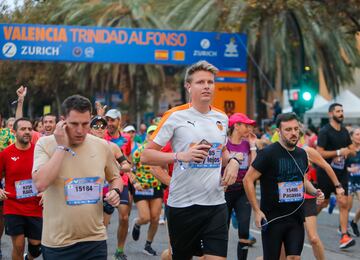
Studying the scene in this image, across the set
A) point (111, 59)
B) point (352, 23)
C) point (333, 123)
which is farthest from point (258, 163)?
point (111, 59)

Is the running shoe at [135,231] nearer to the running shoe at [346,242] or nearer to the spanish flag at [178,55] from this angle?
the running shoe at [346,242]

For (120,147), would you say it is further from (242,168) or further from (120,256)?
(242,168)

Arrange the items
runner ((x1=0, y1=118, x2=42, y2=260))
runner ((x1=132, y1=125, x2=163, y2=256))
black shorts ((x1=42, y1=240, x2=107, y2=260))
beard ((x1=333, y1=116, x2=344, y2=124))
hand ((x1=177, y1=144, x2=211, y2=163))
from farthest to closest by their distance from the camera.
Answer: beard ((x1=333, y1=116, x2=344, y2=124)) < runner ((x1=132, y1=125, x2=163, y2=256)) < runner ((x1=0, y1=118, x2=42, y2=260)) < hand ((x1=177, y1=144, x2=211, y2=163)) < black shorts ((x1=42, y1=240, x2=107, y2=260))

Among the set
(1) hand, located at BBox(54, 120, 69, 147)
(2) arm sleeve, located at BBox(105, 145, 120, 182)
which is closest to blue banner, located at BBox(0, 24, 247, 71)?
(2) arm sleeve, located at BBox(105, 145, 120, 182)

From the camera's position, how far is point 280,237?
284 inches

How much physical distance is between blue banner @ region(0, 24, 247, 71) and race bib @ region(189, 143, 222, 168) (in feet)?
60.1

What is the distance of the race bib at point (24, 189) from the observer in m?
8.22

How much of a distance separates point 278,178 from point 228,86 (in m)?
19.8

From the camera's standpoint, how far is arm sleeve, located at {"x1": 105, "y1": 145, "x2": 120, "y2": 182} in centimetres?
568

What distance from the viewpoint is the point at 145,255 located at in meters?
10.6

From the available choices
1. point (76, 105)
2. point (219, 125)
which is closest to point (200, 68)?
point (219, 125)

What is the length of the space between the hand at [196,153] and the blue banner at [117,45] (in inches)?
734

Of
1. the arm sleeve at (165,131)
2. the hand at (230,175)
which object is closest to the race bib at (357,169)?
the hand at (230,175)

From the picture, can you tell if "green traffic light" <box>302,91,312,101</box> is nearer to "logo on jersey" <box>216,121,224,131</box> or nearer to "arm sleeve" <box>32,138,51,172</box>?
"logo on jersey" <box>216,121,224,131</box>
